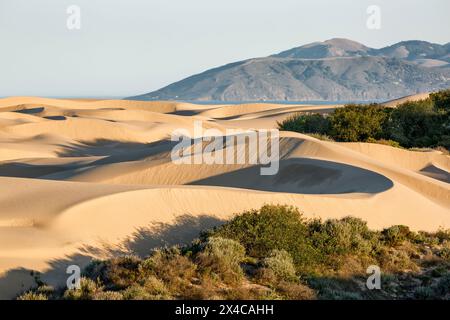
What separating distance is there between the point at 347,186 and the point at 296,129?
18.9 m

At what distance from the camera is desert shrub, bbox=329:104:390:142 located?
33750 millimetres

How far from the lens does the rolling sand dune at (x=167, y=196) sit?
516 inches

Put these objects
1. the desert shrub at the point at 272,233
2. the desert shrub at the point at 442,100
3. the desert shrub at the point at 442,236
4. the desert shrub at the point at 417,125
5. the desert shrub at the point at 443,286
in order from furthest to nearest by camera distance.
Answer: the desert shrub at the point at 442,100 < the desert shrub at the point at 417,125 < the desert shrub at the point at 442,236 < the desert shrub at the point at 272,233 < the desert shrub at the point at 443,286

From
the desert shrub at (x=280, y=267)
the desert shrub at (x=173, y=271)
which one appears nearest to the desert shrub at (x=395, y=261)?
the desert shrub at (x=280, y=267)

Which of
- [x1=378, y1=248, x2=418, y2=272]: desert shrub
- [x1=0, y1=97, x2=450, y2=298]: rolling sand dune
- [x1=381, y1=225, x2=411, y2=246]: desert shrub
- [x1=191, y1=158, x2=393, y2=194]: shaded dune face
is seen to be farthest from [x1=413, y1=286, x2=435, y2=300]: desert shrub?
[x1=191, y1=158, x2=393, y2=194]: shaded dune face

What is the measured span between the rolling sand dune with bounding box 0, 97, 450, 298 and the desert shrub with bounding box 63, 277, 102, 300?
4.93ft

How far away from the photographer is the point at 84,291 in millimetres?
9359

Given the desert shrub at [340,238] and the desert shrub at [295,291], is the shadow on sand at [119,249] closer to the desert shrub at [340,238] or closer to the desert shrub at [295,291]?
the desert shrub at [340,238]

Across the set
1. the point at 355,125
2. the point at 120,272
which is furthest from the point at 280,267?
the point at 355,125

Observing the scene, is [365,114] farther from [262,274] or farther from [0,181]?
[262,274]

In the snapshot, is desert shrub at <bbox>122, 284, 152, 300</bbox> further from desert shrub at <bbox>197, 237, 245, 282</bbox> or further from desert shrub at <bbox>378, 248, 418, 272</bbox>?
desert shrub at <bbox>378, 248, 418, 272</bbox>

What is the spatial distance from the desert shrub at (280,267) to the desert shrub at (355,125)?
23114mm

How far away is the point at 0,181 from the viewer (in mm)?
17734

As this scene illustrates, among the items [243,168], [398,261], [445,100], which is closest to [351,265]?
[398,261]
